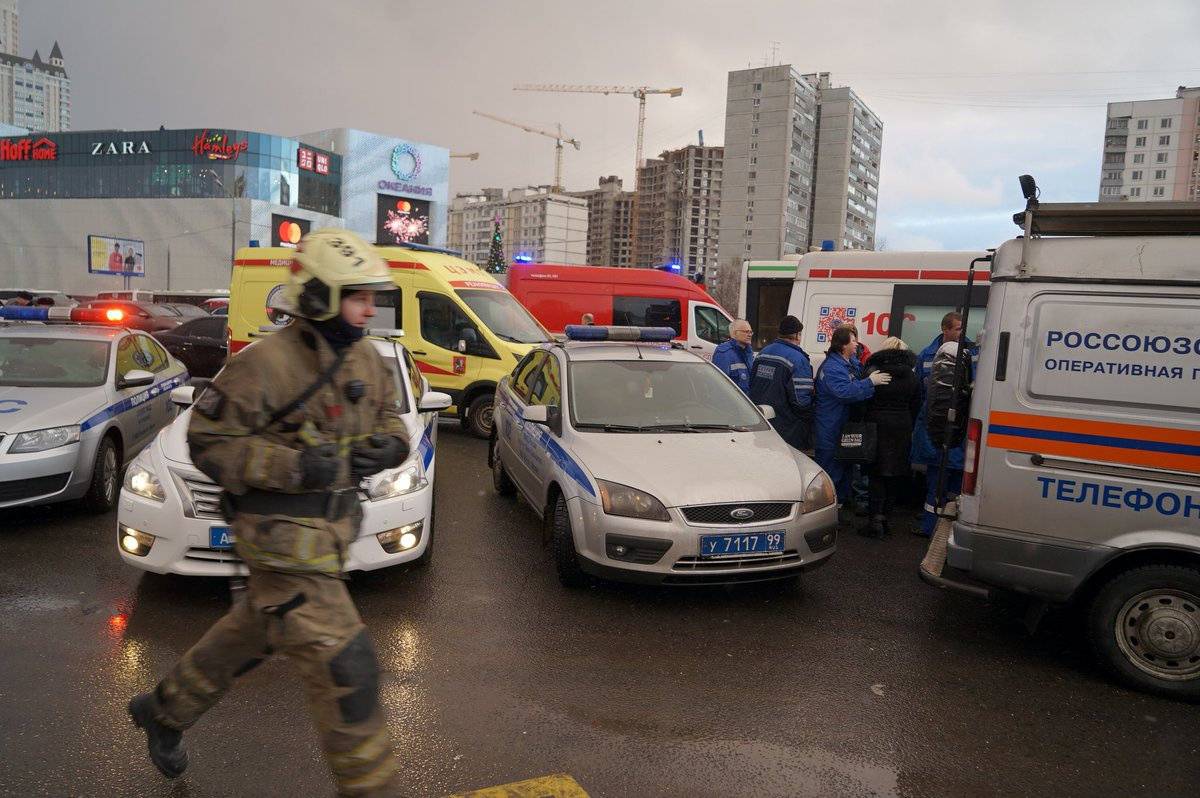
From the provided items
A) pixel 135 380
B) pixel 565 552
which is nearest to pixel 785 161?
pixel 135 380

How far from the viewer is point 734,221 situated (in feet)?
286

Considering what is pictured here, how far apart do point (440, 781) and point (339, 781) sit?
0.77 meters

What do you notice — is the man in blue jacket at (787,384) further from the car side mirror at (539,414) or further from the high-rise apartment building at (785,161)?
the high-rise apartment building at (785,161)

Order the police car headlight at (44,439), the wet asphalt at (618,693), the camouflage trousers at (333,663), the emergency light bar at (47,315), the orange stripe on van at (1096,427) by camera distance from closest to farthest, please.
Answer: the camouflage trousers at (333,663)
the wet asphalt at (618,693)
the orange stripe on van at (1096,427)
the police car headlight at (44,439)
the emergency light bar at (47,315)

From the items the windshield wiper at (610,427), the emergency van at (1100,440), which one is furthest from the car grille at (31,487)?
the emergency van at (1100,440)

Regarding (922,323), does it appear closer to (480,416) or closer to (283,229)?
(480,416)

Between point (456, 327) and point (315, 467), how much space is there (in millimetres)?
8930

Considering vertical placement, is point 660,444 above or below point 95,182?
below

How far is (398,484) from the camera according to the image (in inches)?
204

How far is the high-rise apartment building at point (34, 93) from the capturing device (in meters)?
182

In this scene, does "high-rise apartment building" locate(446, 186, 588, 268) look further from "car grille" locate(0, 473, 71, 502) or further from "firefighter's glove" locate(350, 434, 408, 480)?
"firefighter's glove" locate(350, 434, 408, 480)

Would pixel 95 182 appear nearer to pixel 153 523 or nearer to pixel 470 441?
pixel 470 441

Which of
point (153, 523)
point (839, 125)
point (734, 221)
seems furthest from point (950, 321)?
point (839, 125)

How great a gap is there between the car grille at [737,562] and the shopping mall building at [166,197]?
70.4 metres
